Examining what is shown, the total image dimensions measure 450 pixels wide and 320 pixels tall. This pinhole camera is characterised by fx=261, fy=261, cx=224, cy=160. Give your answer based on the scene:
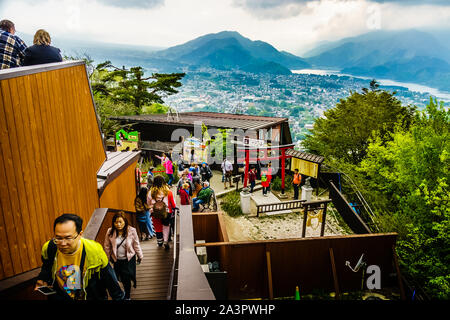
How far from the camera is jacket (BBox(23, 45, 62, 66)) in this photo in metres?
4.09

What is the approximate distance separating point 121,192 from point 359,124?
1707 centimetres

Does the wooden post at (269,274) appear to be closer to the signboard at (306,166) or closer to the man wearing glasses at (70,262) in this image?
the man wearing glasses at (70,262)

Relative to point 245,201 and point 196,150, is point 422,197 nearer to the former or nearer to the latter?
point 245,201

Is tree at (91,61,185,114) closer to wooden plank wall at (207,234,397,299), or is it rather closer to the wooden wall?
the wooden wall

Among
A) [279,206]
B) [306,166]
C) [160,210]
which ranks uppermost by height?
[160,210]

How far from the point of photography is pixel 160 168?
16156 mm

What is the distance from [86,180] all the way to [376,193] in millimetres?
14236

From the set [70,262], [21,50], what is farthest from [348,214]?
[21,50]

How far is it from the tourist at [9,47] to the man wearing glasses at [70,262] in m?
3.11

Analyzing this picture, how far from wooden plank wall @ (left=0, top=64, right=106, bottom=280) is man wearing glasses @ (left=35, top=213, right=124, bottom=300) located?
0.77m

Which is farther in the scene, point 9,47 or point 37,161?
point 9,47

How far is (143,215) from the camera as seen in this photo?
21.5 feet

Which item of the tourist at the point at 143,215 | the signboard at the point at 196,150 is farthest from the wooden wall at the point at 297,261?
the signboard at the point at 196,150
